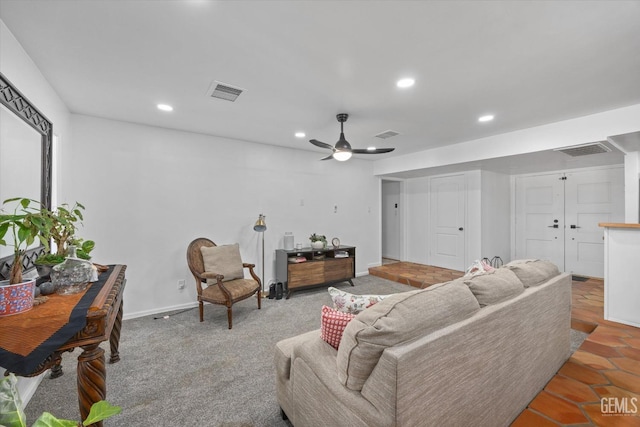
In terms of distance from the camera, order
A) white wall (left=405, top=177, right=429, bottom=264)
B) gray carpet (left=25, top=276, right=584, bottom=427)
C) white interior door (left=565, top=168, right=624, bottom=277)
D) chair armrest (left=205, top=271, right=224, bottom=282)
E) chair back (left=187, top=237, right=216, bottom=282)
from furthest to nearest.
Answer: white wall (left=405, top=177, right=429, bottom=264), white interior door (left=565, top=168, right=624, bottom=277), chair back (left=187, top=237, right=216, bottom=282), chair armrest (left=205, top=271, right=224, bottom=282), gray carpet (left=25, top=276, right=584, bottom=427)

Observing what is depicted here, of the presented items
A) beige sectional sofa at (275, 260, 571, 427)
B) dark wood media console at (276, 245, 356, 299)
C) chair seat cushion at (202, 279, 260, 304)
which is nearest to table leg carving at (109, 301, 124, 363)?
chair seat cushion at (202, 279, 260, 304)

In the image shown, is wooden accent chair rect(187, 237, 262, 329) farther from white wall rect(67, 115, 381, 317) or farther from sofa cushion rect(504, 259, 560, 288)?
sofa cushion rect(504, 259, 560, 288)

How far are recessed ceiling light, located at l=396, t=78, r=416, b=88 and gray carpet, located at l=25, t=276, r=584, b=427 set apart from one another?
277 centimetres

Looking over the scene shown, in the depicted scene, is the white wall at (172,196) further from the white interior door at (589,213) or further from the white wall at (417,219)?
the white interior door at (589,213)

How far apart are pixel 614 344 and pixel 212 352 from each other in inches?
149

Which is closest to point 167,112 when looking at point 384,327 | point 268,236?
point 268,236

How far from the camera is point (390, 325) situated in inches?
44.3

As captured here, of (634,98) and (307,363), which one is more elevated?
(634,98)

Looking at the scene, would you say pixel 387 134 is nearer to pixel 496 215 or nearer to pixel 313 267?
pixel 313 267

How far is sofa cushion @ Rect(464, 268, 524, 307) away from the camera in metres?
1.57

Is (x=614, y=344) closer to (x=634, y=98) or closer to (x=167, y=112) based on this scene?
(x=634, y=98)

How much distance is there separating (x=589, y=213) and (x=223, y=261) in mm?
6339

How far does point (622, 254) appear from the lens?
304 centimetres

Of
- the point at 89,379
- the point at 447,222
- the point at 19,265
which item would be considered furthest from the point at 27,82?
the point at 447,222
